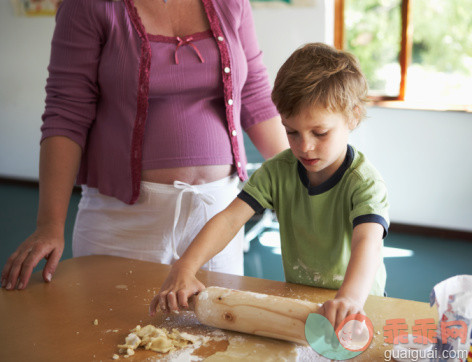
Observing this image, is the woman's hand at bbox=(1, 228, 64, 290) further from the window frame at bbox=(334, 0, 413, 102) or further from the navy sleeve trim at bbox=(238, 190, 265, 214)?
the window frame at bbox=(334, 0, 413, 102)

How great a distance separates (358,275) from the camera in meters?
0.96

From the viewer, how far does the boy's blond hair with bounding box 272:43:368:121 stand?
1.04 m

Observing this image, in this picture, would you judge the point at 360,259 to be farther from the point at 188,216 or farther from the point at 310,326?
the point at 188,216

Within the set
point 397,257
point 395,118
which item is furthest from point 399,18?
point 397,257

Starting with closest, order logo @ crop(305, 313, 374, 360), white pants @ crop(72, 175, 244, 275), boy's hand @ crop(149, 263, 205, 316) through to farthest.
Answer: logo @ crop(305, 313, 374, 360)
boy's hand @ crop(149, 263, 205, 316)
white pants @ crop(72, 175, 244, 275)

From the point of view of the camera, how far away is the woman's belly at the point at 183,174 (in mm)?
1357

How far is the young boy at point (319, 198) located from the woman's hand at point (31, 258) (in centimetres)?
29

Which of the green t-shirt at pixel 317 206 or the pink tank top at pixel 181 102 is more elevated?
the pink tank top at pixel 181 102

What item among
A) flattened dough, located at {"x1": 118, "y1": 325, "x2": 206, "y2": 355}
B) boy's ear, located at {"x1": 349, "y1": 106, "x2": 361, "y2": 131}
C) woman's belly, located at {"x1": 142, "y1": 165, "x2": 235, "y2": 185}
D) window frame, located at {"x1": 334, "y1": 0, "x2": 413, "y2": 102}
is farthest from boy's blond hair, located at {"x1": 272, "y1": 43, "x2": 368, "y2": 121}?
window frame, located at {"x1": 334, "y1": 0, "x2": 413, "y2": 102}

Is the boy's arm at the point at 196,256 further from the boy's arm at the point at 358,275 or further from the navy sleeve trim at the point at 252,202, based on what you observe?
the boy's arm at the point at 358,275

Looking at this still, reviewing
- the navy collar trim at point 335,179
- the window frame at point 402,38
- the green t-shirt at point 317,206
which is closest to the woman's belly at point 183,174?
the green t-shirt at point 317,206

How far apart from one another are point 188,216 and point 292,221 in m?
0.29

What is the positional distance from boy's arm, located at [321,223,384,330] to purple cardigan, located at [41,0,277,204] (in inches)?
19.5

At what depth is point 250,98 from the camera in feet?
5.08
